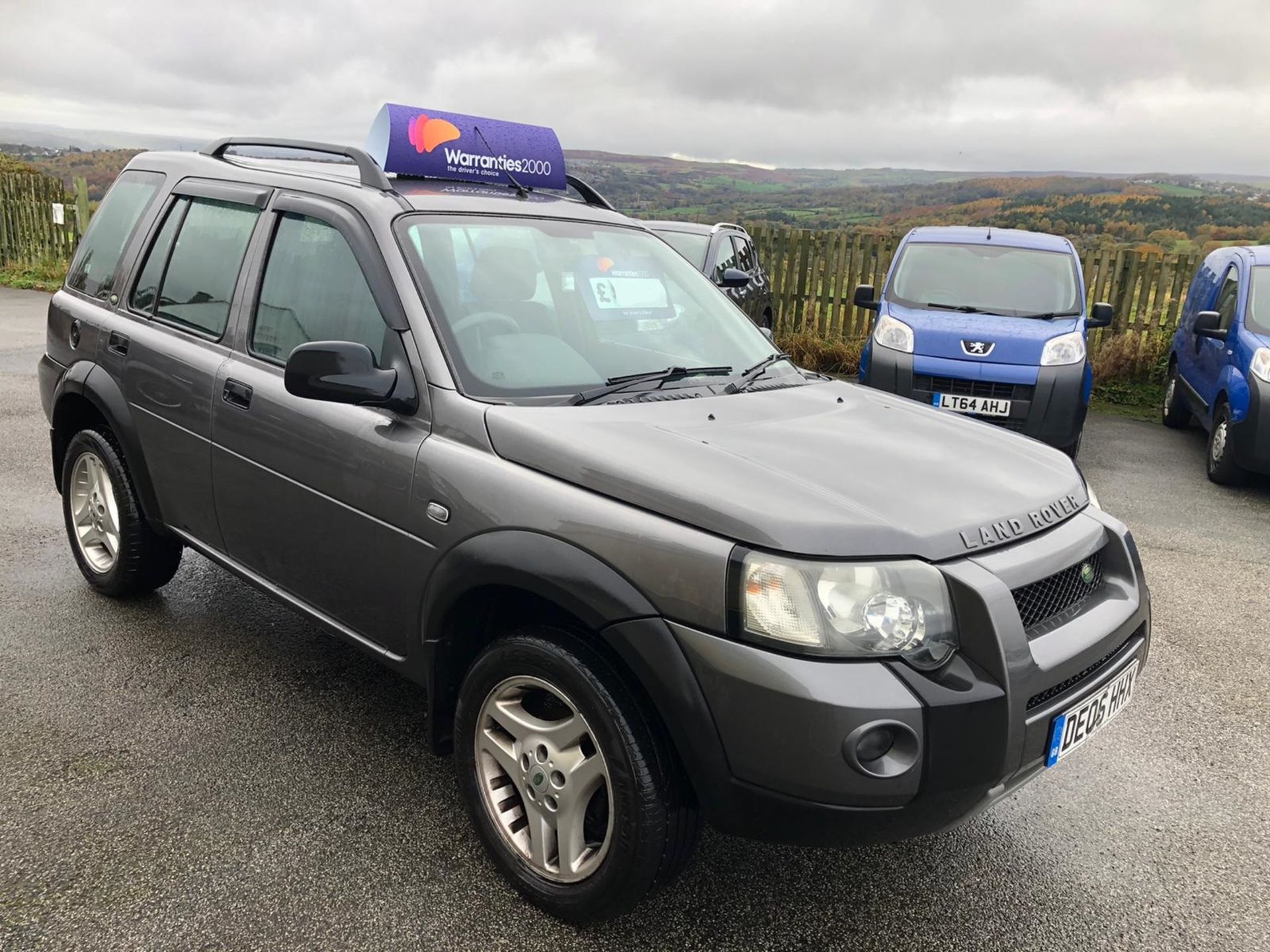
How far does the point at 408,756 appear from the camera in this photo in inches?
126

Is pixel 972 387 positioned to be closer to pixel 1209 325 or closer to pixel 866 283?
pixel 1209 325

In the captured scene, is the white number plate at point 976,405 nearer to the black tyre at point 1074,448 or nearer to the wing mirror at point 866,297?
the black tyre at point 1074,448

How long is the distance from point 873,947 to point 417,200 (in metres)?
2.55

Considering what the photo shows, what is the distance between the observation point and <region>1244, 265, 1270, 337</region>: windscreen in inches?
305

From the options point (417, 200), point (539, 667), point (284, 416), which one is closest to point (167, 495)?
point (284, 416)

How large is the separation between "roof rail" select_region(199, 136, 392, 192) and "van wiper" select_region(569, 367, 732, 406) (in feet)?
3.31

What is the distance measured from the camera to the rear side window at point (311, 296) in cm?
293

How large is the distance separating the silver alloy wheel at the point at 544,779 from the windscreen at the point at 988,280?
23.3 ft

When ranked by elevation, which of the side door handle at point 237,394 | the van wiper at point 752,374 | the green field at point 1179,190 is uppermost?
the green field at point 1179,190

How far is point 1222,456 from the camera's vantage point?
7.59m

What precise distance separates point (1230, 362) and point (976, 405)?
7.03 ft

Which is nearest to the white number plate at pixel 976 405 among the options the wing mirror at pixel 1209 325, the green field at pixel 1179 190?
the wing mirror at pixel 1209 325

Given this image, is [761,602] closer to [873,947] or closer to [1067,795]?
[873,947]

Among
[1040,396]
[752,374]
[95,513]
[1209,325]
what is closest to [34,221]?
[95,513]
